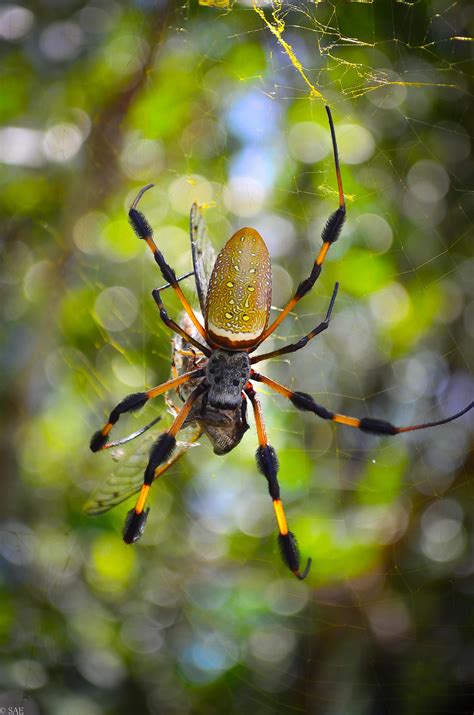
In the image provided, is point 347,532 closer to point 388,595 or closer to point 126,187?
point 388,595

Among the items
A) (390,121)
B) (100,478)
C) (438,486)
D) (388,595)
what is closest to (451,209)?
(390,121)

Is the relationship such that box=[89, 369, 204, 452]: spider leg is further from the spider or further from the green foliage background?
the green foliage background

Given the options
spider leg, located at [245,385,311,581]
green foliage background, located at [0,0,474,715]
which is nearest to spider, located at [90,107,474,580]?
spider leg, located at [245,385,311,581]

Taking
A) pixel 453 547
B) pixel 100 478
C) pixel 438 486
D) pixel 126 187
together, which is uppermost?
pixel 126 187

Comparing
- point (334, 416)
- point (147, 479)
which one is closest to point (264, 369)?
point (334, 416)

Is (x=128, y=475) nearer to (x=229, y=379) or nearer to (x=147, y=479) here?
(x=147, y=479)

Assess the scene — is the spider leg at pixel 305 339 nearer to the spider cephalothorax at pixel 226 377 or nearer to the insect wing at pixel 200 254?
the spider cephalothorax at pixel 226 377

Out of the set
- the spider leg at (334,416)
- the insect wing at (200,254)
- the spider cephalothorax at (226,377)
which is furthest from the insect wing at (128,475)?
the insect wing at (200,254)

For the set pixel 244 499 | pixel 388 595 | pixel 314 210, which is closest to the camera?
pixel 388 595

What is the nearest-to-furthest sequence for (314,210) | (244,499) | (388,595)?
A: 1. (388,595)
2. (314,210)
3. (244,499)
